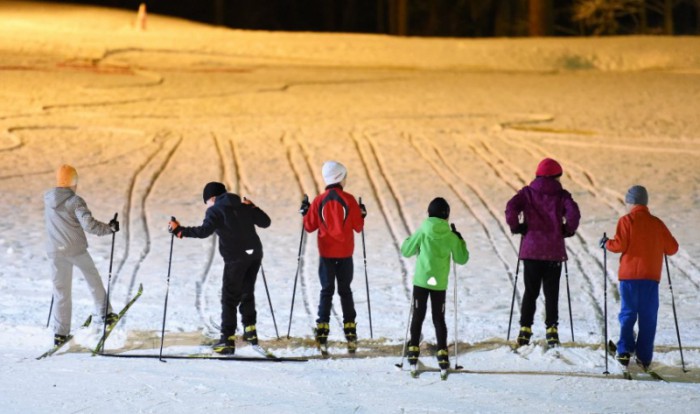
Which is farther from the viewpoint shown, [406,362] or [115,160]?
[115,160]

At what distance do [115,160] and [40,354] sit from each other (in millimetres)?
8961

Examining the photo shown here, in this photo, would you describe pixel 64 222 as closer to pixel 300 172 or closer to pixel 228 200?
pixel 228 200

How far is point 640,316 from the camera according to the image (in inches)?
352

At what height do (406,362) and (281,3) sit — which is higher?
(281,3)

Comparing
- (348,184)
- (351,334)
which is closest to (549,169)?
(351,334)

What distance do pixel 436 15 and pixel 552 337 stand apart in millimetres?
46125

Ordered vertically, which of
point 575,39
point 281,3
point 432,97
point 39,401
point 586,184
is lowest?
point 39,401

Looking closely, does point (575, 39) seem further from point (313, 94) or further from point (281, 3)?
point (281, 3)

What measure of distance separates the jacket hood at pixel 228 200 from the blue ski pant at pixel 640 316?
305 cm

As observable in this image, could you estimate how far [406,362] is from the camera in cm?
892

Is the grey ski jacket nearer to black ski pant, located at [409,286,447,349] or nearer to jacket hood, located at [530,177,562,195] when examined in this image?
black ski pant, located at [409,286,447,349]

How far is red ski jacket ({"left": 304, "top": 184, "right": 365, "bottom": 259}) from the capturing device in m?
9.42

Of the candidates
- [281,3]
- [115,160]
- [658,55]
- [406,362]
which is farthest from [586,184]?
[281,3]

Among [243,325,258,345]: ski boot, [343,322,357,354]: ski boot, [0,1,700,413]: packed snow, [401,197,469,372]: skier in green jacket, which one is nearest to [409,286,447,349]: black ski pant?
[401,197,469,372]: skier in green jacket
